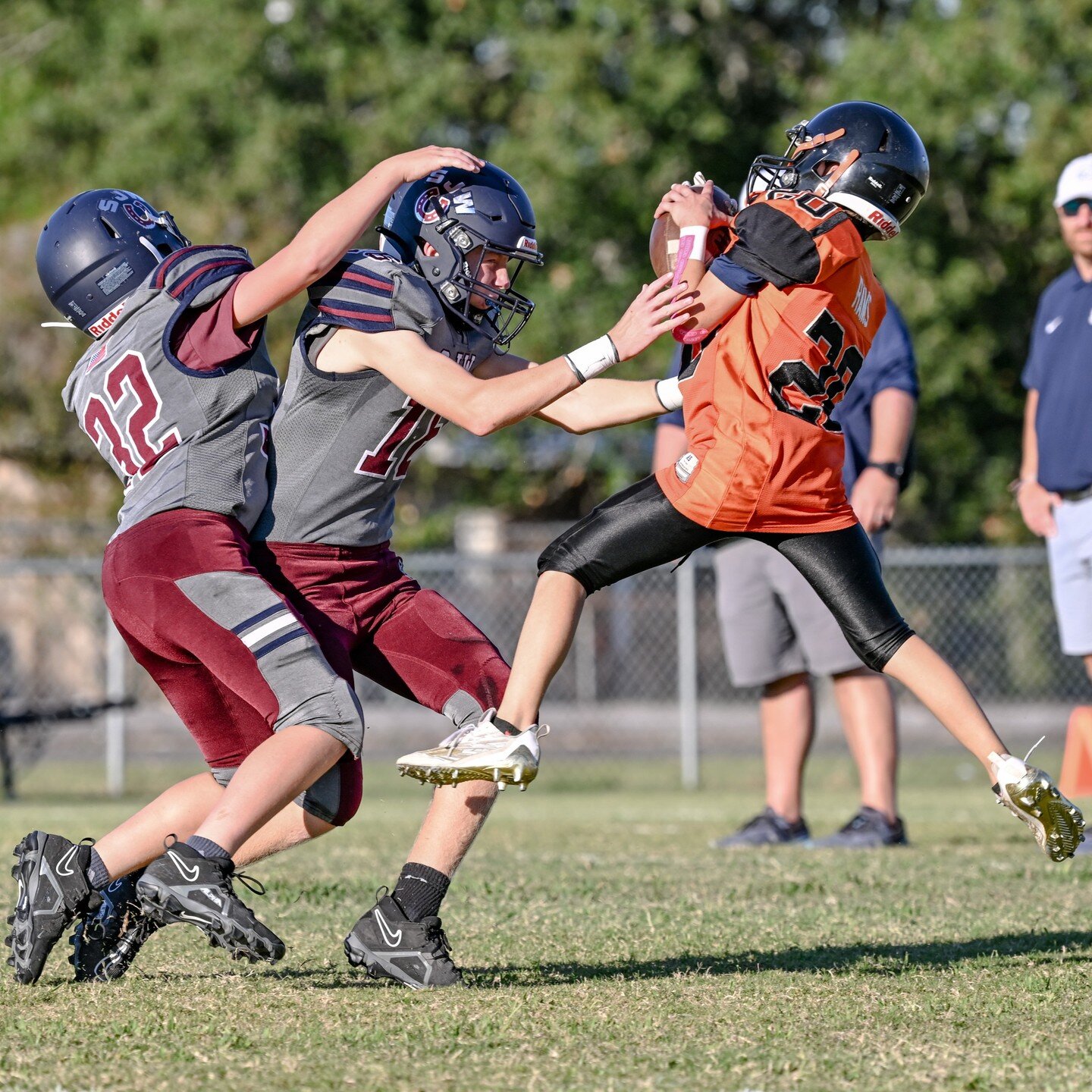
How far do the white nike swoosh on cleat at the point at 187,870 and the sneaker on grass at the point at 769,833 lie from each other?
410cm

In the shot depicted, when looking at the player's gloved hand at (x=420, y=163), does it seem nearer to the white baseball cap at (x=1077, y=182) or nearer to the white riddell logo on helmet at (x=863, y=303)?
the white riddell logo on helmet at (x=863, y=303)

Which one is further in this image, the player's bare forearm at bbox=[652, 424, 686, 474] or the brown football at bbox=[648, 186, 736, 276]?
the player's bare forearm at bbox=[652, 424, 686, 474]

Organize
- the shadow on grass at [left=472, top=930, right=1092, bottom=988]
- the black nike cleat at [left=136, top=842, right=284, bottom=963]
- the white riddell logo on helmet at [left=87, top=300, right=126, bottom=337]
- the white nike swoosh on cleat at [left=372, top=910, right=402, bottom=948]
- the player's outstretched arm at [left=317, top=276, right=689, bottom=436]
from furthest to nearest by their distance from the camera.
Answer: the white riddell logo on helmet at [left=87, top=300, right=126, bottom=337] < the shadow on grass at [left=472, top=930, right=1092, bottom=988] < the white nike swoosh on cleat at [left=372, top=910, right=402, bottom=948] < the player's outstretched arm at [left=317, top=276, right=689, bottom=436] < the black nike cleat at [left=136, top=842, right=284, bottom=963]

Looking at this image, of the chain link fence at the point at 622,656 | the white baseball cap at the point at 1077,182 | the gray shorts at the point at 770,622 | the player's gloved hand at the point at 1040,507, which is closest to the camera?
the white baseball cap at the point at 1077,182

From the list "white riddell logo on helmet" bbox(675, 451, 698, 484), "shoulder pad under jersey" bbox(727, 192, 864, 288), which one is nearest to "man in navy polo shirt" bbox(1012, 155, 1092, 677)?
"shoulder pad under jersey" bbox(727, 192, 864, 288)

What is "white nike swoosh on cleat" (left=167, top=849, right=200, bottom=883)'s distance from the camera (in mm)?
3633

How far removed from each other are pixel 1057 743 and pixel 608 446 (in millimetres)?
6800

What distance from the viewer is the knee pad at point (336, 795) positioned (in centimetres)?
426

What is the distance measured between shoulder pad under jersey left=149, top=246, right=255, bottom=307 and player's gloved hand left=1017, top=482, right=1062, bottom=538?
425cm

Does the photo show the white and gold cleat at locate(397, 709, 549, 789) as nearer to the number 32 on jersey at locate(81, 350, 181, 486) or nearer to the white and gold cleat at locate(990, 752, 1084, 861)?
the number 32 on jersey at locate(81, 350, 181, 486)

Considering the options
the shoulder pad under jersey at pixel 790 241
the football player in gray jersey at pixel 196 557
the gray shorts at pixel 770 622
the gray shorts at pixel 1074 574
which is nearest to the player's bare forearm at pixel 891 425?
the gray shorts at pixel 770 622

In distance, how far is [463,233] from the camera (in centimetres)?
422

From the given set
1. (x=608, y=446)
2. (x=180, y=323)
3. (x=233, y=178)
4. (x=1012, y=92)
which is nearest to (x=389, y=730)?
(x=608, y=446)

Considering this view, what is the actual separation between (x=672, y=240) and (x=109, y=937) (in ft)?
7.71
